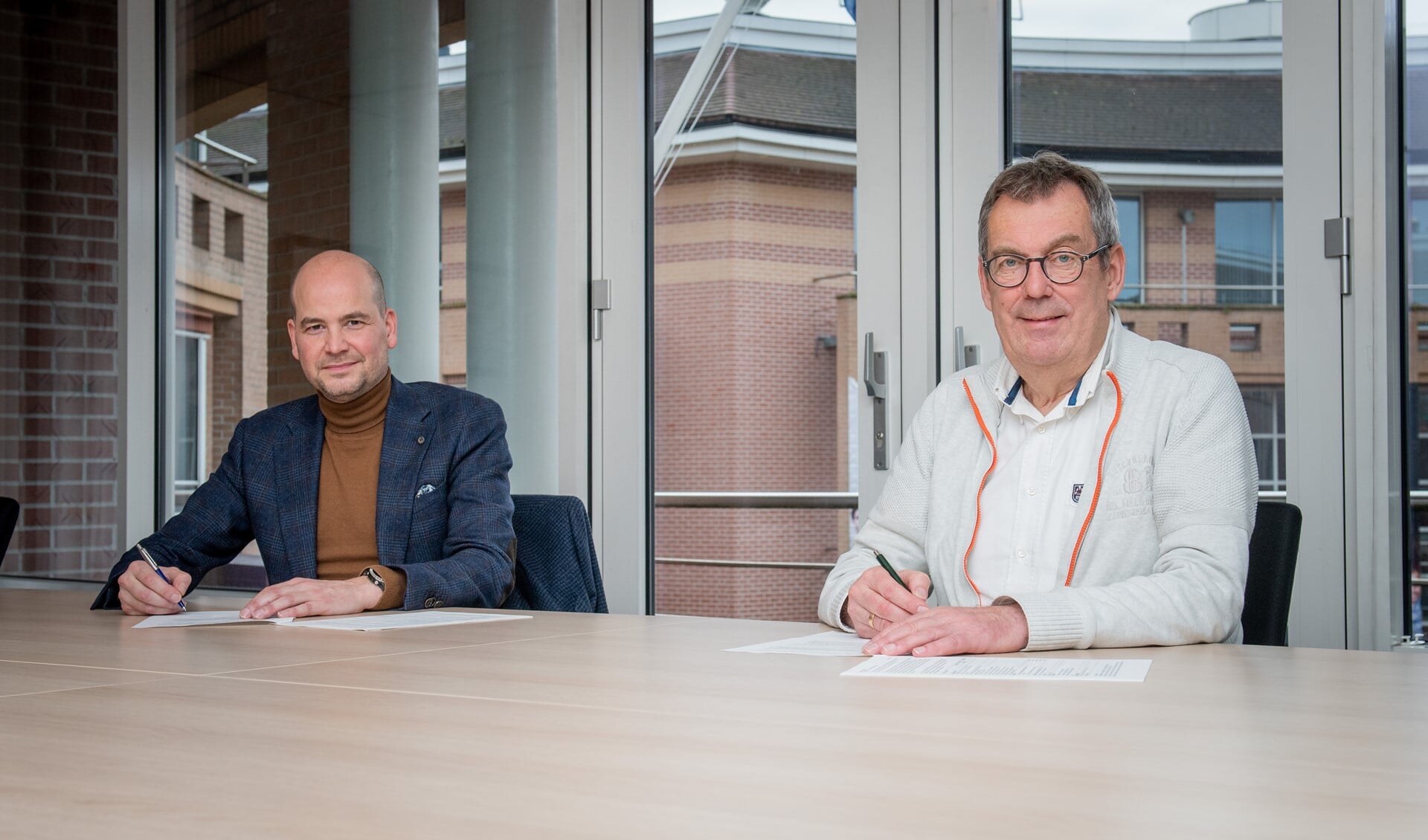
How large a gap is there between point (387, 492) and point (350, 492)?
0.12 metres

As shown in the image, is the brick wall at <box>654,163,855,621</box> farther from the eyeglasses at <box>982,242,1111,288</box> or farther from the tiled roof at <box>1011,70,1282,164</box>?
the eyeglasses at <box>982,242,1111,288</box>

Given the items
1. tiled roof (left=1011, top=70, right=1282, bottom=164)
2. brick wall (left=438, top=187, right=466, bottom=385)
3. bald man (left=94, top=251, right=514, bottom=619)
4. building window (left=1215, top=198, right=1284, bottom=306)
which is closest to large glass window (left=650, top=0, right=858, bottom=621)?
tiled roof (left=1011, top=70, right=1282, bottom=164)

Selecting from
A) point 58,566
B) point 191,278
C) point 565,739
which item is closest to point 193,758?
point 565,739

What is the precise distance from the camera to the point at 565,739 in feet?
3.00

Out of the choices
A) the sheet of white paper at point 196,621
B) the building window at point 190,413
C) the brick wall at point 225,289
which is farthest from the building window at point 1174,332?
the building window at point 190,413

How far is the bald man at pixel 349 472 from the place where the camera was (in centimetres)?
232

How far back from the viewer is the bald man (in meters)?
2.32

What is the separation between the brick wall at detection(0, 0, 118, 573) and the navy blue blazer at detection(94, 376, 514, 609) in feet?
7.34

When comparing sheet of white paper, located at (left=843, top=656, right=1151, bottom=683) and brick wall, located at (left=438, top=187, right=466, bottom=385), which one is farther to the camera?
brick wall, located at (left=438, top=187, right=466, bottom=385)

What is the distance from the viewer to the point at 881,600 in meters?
1.57

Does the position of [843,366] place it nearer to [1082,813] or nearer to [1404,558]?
[1404,558]

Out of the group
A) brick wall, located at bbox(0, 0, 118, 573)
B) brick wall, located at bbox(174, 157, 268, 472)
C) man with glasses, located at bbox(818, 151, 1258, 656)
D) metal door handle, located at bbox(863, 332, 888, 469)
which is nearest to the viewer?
man with glasses, located at bbox(818, 151, 1258, 656)

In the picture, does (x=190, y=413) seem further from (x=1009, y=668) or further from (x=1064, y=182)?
(x=1009, y=668)

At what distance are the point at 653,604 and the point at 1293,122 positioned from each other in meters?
1.97
